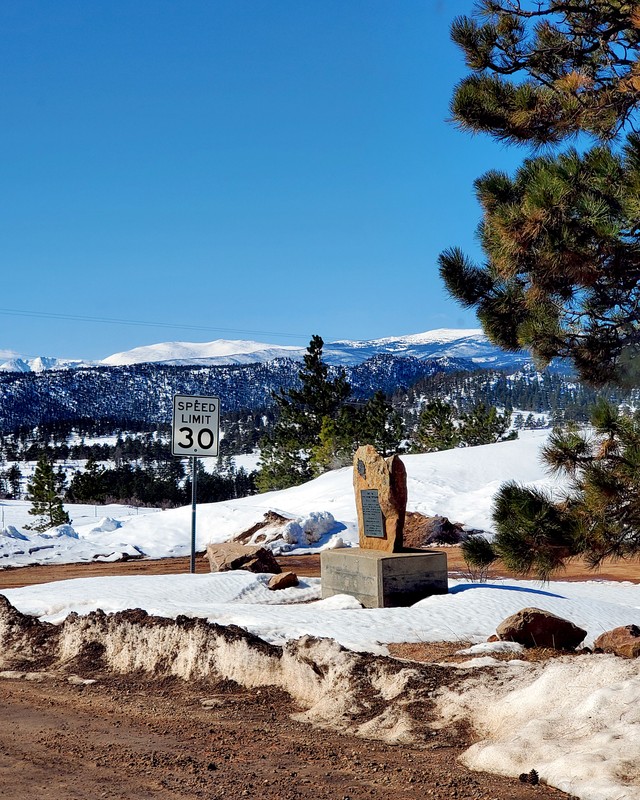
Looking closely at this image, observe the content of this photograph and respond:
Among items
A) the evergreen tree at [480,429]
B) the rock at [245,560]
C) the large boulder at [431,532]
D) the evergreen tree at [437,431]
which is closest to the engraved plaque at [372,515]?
the rock at [245,560]

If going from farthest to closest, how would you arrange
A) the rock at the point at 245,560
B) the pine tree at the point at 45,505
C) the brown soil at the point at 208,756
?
the pine tree at the point at 45,505
the rock at the point at 245,560
the brown soil at the point at 208,756

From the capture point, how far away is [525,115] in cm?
759

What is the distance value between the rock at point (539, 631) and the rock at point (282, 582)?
15.2ft

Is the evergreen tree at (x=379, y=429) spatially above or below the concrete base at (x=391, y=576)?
above

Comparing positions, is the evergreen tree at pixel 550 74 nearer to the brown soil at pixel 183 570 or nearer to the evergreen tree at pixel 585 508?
the evergreen tree at pixel 585 508

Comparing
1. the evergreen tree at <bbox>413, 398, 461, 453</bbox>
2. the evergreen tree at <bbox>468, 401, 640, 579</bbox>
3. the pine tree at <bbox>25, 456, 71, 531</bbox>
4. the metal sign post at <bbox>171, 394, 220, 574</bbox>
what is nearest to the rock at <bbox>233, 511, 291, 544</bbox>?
the metal sign post at <bbox>171, 394, 220, 574</bbox>

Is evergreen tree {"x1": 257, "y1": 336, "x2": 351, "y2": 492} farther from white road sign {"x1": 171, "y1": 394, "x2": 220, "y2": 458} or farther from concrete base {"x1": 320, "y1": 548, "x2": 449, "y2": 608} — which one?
concrete base {"x1": 320, "y1": 548, "x2": 449, "y2": 608}

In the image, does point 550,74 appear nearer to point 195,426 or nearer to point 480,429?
point 195,426

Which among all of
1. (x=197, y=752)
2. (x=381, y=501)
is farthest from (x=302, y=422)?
(x=197, y=752)

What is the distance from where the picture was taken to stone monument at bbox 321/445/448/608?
1067cm

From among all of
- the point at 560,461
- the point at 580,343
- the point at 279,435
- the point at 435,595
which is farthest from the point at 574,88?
the point at 279,435

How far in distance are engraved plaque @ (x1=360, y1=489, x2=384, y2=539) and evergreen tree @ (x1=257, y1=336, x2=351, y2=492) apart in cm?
3348

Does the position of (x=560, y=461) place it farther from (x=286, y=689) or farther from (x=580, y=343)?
(x=286, y=689)

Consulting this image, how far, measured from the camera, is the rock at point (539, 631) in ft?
26.2
